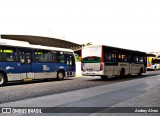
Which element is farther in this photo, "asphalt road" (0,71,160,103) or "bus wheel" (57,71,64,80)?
"bus wheel" (57,71,64,80)

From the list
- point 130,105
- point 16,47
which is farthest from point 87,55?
point 130,105

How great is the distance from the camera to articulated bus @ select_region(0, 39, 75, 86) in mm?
16578

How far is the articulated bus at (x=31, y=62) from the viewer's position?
1658 centimetres

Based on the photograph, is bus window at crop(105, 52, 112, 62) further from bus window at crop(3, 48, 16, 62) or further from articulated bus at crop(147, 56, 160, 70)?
articulated bus at crop(147, 56, 160, 70)

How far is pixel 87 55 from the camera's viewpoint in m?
21.8

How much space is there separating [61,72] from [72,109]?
14.4m

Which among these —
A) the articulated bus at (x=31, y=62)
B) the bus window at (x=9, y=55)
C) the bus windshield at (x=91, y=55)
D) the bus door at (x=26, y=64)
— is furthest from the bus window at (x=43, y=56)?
the bus windshield at (x=91, y=55)

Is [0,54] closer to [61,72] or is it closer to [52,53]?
[52,53]

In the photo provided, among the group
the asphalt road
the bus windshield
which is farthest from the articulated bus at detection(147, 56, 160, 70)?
the asphalt road

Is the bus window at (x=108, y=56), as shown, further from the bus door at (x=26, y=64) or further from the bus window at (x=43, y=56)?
the bus door at (x=26, y=64)

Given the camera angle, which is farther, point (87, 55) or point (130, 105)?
point (87, 55)

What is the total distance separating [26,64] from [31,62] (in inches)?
22.9

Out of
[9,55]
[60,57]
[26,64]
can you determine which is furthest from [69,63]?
[9,55]

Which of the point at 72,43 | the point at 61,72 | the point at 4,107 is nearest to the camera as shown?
the point at 4,107
